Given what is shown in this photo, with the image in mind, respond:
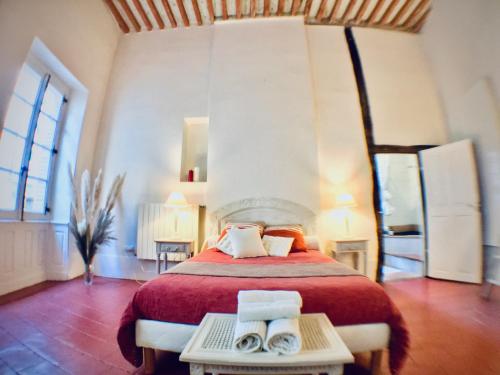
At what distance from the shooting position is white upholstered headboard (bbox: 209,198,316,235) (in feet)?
10.1

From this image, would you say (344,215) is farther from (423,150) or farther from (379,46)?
(379,46)

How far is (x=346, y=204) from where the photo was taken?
2.96 m

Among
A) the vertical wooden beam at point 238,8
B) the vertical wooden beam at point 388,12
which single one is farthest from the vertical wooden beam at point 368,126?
the vertical wooden beam at point 238,8

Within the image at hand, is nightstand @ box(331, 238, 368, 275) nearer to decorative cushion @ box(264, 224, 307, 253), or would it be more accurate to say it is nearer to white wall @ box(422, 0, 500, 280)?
decorative cushion @ box(264, 224, 307, 253)

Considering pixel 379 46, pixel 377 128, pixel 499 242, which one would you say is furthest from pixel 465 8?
pixel 499 242

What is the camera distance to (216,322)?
1.12 m

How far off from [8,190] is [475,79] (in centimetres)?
628

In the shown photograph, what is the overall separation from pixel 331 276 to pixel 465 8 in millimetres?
4296

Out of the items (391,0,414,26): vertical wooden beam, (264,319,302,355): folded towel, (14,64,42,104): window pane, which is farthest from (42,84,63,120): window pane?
(391,0,414,26): vertical wooden beam

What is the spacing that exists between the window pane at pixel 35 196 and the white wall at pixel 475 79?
19.8 ft

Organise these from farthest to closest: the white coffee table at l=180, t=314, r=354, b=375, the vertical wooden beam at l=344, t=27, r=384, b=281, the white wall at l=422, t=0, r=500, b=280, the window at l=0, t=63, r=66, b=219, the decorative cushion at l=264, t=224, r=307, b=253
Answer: the vertical wooden beam at l=344, t=27, r=384, b=281 → the white wall at l=422, t=0, r=500, b=280 → the window at l=0, t=63, r=66, b=219 → the decorative cushion at l=264, t=224, r=307, b=253 → the white coffee table at l=180, t=314, r=354, b=375

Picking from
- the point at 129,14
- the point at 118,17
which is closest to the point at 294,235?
the point at 129,14

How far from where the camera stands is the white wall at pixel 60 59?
86.1 inches

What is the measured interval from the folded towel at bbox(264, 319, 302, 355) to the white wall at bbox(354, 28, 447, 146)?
3.36m
